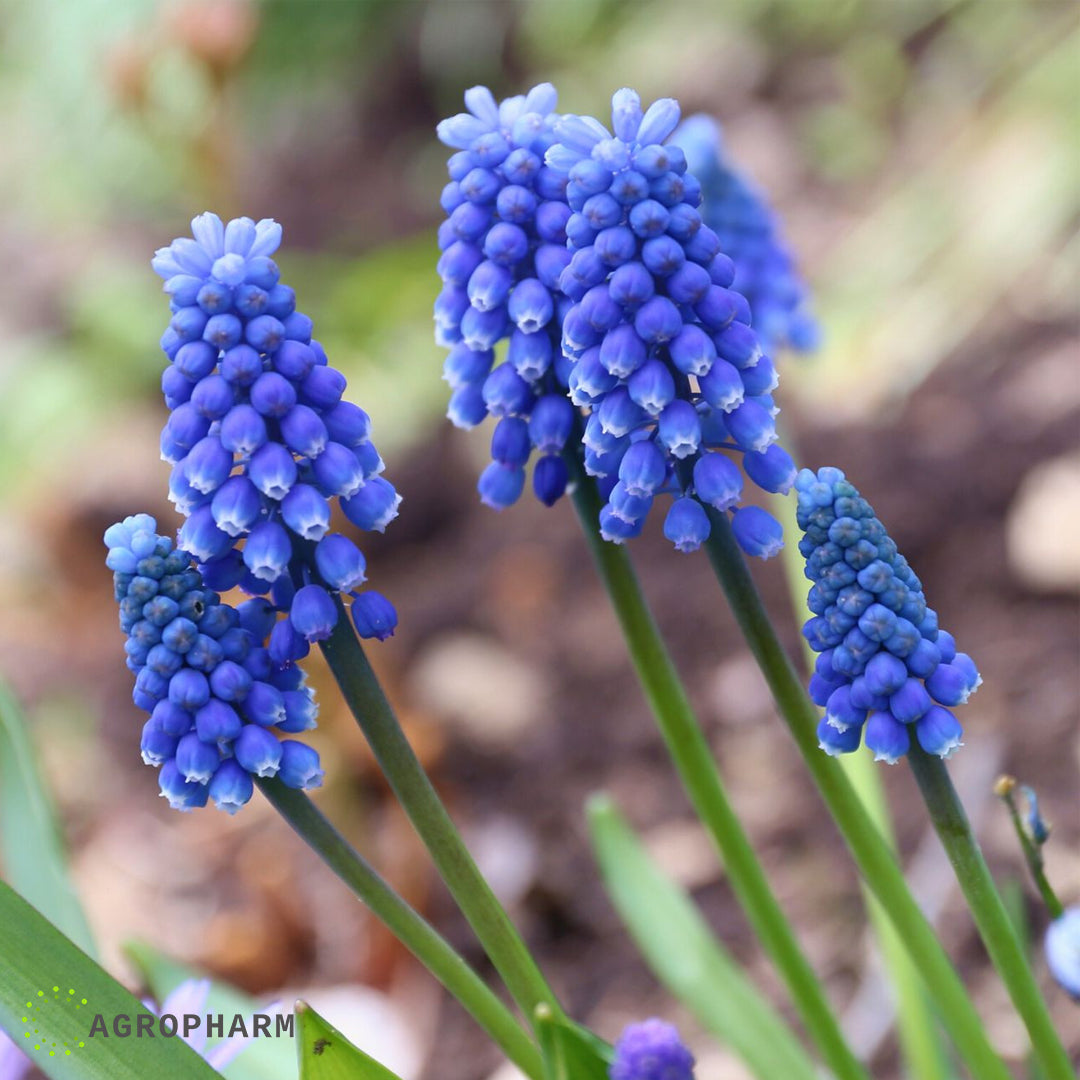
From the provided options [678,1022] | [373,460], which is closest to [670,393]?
[373,460]

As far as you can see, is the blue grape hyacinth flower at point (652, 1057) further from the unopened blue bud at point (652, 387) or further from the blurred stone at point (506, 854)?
the blurred stone at point (506, 854)

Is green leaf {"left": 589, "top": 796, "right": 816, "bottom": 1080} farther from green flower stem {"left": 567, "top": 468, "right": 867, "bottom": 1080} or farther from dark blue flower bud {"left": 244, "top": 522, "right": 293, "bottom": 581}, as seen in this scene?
dark blue flower bud {"left": 244, "top": 522, "right": 293, "bottom": 581}

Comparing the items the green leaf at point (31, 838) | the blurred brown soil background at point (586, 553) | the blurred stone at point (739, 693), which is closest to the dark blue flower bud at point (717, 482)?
the green leaf at point (31, 838)

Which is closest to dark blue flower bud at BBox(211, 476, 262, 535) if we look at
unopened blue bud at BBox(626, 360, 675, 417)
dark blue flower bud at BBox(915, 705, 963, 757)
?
unopened blue bud at BBox(626, 360, 675, 417)

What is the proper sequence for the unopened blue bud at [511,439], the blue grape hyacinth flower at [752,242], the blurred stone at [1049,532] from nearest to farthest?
the unopened blue bud at [511,439] → the blue grape hyacinth flower at [752,242] → the blurred stone at [1049,532]

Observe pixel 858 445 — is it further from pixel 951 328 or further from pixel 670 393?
pixel 670 393

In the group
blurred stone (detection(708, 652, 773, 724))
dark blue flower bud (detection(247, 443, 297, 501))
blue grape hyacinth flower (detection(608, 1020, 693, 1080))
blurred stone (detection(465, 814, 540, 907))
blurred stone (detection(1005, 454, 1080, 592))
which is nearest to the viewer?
dark blue flower bud (detection(247, 443, 297, 501))

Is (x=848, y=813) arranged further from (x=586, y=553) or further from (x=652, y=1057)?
(x=586, y=553)
